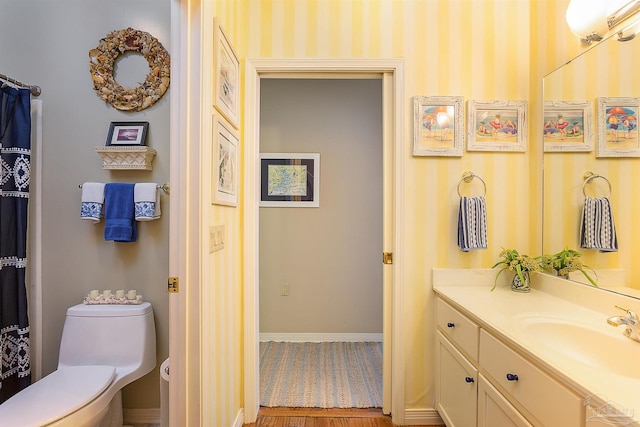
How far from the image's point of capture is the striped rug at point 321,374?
7.07 ft

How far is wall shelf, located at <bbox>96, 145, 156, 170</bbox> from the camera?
1859 millimetres

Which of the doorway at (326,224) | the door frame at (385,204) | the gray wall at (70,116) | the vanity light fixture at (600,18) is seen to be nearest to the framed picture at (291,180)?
the doorway at (326,224)

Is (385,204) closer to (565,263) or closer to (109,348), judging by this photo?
(565,263)

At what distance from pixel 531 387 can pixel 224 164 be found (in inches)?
56.8

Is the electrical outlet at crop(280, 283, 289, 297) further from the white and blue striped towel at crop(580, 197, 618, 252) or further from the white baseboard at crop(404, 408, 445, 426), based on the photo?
the white and blue striped towel at crop(580, 197, 618, 252)

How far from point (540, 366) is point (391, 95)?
1.55 metres

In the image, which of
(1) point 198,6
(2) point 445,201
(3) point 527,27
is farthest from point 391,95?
(1) point 198,6

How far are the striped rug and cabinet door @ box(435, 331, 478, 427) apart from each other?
20.0 inches

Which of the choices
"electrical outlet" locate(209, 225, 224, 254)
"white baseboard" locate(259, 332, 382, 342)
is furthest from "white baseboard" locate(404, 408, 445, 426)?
"electrical outlet" locate(209, 225, 224, 254)

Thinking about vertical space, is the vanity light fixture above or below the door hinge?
above

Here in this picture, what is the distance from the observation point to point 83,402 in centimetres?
142

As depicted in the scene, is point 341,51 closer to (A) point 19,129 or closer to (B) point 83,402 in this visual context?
(A) point 19,129

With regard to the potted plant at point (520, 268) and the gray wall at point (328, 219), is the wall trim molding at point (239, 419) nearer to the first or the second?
the gray wall at point (328, 219)

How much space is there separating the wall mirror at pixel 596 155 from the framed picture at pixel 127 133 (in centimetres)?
227
